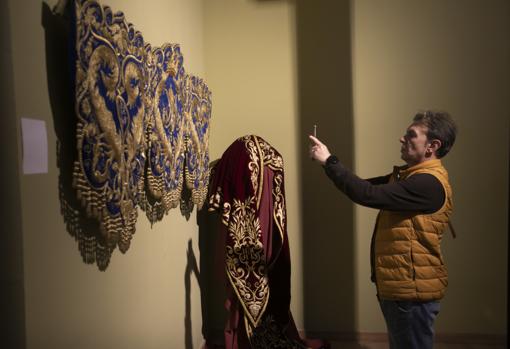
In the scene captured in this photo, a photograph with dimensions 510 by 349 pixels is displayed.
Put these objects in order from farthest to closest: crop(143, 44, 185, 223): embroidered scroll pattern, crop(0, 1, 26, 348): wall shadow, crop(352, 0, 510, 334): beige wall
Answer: crop(352, 0, 510, 334): beige wall < crop(143, 44, 185, 223): embroidered scroll pattern < crop(0, 1, 26, 348): wall shadow

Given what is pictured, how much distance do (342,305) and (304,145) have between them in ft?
3.30

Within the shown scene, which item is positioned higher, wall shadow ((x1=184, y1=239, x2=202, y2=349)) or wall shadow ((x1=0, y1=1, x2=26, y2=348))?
wall shadow ((x1=0, y1=1, x2=26, y2=348))

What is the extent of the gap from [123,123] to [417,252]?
110cm

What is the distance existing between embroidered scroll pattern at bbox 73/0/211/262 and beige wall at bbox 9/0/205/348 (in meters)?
0.07

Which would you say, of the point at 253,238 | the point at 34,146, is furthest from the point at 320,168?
the point at 34,146

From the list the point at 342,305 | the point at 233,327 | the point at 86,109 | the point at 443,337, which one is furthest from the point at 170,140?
the point at 443,337

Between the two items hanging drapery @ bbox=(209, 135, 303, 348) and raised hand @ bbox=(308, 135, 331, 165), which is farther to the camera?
hanging drapery @ bbox=(209, 135, 303, 348)

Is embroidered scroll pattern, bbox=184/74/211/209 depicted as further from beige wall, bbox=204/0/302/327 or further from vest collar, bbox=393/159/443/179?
vest collar, bbox=393/159/443/179

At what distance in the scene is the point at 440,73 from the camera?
212cm

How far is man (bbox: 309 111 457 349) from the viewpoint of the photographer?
132cm

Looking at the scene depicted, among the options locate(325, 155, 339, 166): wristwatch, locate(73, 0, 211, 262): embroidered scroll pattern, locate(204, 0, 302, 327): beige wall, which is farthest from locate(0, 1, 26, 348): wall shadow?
locate(204, 0, 302, 327): beige wall

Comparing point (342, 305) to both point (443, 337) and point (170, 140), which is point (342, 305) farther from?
point (170, 140)

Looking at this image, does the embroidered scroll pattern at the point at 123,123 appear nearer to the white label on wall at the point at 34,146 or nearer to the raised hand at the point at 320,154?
the white label on wall at the point at 34,146

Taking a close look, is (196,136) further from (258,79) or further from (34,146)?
(34,146)
